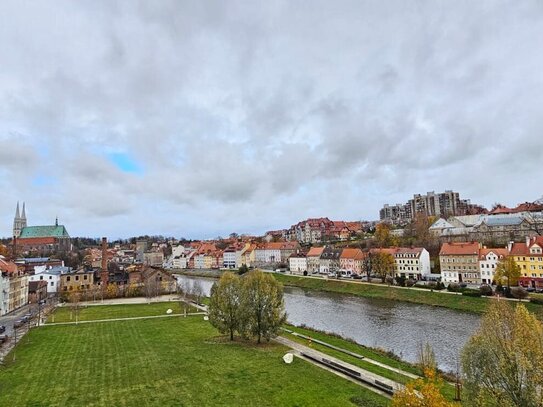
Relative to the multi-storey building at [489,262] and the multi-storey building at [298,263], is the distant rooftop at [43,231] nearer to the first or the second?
the multi-storey building at [298,263]

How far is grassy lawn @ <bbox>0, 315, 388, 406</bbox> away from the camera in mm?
18719

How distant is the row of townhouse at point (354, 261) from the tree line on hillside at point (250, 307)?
156 feet

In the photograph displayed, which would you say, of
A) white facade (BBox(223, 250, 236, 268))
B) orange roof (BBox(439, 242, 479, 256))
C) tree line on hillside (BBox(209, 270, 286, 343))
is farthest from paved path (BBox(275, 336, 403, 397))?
white facade (BBox(223, 250, 236, 268))

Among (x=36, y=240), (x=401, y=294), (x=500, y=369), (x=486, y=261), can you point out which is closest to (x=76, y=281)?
(x=401, y=294)

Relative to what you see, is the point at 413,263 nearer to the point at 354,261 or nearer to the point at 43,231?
the point at 354,261

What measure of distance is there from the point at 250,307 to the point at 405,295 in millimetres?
36621

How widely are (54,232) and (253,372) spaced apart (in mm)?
178147

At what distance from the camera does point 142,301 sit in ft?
191

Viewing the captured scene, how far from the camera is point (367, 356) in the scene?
27.2 m

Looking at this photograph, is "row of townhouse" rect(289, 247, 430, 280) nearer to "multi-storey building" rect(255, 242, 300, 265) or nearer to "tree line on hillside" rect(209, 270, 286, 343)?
"multi-storey building" rect(255, 242, 300, 265)

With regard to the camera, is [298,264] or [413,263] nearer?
[413,263]

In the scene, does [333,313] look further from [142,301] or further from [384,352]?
[142,301]

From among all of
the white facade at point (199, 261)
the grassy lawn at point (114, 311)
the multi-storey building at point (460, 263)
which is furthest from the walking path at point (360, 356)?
the white facade at point (199, 261)

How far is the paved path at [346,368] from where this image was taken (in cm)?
2015
